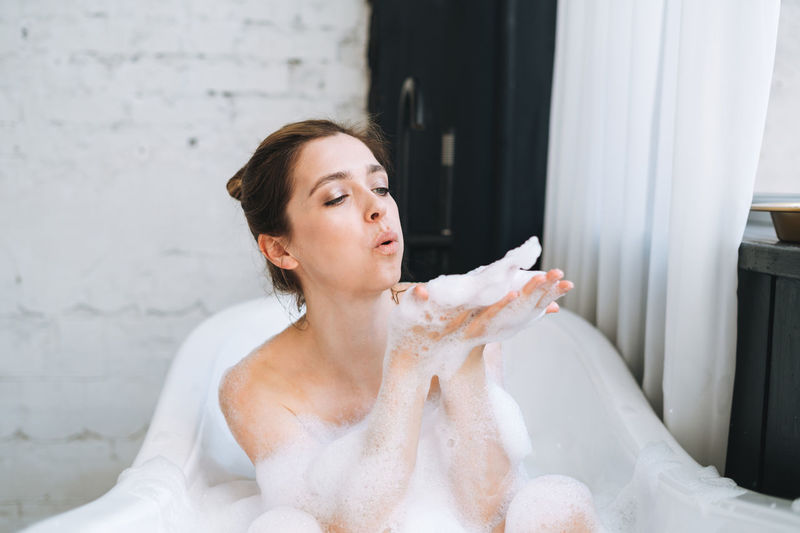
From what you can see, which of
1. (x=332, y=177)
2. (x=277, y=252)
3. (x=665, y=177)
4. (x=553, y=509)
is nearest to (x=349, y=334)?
(x=277, y=252)

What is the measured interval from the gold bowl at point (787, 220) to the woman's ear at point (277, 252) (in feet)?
2.65

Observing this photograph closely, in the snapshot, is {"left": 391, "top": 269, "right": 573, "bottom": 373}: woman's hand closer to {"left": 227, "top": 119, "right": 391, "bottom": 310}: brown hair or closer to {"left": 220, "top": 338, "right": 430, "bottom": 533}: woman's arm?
{"left": 220, "top": 338, "right": 430, "bottom": 533}: woman's arm

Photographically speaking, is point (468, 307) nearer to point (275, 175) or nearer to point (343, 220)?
point (343, 220)

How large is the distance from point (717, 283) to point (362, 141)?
697mm

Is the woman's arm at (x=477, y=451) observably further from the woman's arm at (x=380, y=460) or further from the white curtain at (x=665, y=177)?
the white curtain at (x=665, y=177)

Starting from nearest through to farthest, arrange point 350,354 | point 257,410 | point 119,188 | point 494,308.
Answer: point 494,308, point 257,410, point 350,354, point 119,188

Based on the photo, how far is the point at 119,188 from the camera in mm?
2320

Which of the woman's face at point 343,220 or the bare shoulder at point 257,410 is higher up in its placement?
the woman's face at point 343,220

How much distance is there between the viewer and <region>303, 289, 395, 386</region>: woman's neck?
1283 millimetres

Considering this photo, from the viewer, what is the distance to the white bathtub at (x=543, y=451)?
935mm

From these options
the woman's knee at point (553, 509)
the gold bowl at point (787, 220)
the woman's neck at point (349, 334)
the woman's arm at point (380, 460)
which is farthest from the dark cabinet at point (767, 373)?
the woman's neck at point (349, 334)

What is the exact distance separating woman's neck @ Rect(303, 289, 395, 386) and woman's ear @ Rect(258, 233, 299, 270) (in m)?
0.08

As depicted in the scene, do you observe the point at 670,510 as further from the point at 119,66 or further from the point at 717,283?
the point at 119,66

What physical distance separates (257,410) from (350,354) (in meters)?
0.21
